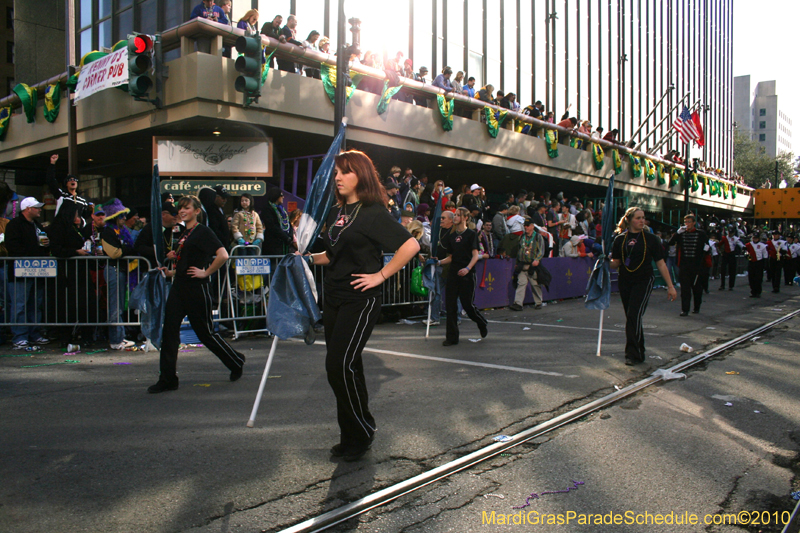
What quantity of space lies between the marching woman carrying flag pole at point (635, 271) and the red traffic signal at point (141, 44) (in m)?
8.63

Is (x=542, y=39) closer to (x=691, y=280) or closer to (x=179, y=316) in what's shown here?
(x=691, y=280)

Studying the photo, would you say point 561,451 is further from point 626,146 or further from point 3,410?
point 626,146

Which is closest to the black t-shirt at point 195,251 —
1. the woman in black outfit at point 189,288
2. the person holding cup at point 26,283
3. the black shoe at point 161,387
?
the woman in black outfit at point 189,288

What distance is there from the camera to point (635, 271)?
7.28 m

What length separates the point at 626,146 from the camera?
2967 cm

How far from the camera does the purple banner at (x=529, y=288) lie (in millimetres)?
13047

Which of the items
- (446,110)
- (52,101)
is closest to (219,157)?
(52,101)

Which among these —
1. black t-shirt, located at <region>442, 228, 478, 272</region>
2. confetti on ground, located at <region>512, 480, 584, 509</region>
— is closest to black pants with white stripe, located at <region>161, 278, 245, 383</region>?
confetti on ground, located at <region>512, 480, 584, 509</region>

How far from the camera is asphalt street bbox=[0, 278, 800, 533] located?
10.7 ft

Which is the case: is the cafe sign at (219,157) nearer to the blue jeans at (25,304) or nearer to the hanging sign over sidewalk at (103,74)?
the hanging sign over sidewalk at (103,74)

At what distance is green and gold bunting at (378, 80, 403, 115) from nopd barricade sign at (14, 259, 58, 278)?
9675mm

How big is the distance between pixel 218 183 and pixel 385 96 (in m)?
4.85

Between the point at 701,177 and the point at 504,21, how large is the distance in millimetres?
19129

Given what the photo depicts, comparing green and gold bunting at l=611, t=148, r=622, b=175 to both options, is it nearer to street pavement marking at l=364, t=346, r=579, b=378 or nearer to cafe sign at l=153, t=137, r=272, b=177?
cafe sign at l=153, t=137, r=272, b=177
